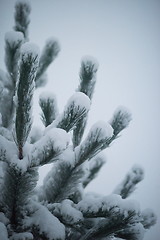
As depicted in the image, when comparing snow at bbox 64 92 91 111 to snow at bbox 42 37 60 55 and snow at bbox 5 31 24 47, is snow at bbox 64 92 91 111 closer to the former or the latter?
snow at bbox 5 31 24 47

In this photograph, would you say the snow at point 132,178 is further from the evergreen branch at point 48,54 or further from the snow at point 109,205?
the evergreen branch at point 48,54

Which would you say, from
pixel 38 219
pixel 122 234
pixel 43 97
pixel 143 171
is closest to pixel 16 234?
pixel 38 219

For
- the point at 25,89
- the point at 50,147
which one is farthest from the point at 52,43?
the point at 50,147

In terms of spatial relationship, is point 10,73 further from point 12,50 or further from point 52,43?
point 52,43

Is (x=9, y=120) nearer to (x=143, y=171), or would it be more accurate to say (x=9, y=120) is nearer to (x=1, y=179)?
(x=1, y=179)

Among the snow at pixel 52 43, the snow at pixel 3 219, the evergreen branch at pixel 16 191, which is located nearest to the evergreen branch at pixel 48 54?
the snow at pixel 52 43

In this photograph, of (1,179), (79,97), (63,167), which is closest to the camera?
(79,97)

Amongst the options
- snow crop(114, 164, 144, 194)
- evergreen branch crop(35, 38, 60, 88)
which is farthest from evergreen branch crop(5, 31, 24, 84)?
snow crop(114, 164, 144, 194)
